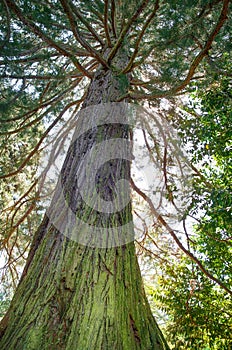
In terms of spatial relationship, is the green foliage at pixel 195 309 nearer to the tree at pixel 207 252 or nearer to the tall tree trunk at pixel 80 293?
the tree at pixel 207 252

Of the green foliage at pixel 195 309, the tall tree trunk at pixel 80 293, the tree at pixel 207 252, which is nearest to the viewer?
the tall tree trunk at pixel 80 293

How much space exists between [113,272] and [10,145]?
3.80 metres

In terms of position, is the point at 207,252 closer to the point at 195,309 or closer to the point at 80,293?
the point at 195,309

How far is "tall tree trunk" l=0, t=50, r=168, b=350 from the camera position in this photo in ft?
5.26

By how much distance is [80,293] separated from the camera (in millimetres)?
1783

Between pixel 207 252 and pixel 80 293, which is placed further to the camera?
pixel 207 252

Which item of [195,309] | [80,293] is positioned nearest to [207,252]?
[195,309]

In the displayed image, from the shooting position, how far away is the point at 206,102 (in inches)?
119

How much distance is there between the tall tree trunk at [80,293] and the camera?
160 cm

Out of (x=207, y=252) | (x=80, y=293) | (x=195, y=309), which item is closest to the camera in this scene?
(x=80, y=293)

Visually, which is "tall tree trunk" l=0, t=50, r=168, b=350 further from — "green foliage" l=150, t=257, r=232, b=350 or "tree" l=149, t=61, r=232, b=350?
"green foliage" l=150, t=257, r=232, b=350

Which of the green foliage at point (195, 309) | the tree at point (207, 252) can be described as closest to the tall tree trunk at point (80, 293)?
the tree at point (207, 252)

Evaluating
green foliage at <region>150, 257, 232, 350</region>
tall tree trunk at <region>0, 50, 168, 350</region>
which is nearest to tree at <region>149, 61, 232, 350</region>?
green foliage at <region>150, 257, 232, 350</region>

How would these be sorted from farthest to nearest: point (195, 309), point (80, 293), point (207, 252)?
point (207, 252), point (195, 309), point (80, 293)
